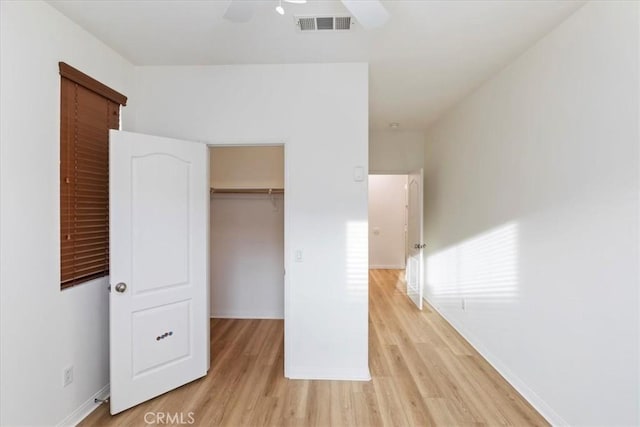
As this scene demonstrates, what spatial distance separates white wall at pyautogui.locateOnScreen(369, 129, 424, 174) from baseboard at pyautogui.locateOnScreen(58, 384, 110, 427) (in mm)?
4086

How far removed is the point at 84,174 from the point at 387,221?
6.24m

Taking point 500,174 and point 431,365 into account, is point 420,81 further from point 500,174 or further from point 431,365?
point 431,365

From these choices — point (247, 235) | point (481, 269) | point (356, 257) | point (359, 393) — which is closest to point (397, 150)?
point (481, 269)

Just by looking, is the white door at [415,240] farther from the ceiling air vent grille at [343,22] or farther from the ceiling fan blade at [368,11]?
the ceiling fan blade at [368,11]

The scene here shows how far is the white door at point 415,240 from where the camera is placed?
4227 millimetres

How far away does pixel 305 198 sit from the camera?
253 cm

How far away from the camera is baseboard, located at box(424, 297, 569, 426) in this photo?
1986 millimetres

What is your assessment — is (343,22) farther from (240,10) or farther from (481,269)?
(481,269)

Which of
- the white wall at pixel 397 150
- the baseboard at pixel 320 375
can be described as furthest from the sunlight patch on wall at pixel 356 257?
the white wall at pixel 397 150

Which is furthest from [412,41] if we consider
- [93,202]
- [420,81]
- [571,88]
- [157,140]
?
[93,202]

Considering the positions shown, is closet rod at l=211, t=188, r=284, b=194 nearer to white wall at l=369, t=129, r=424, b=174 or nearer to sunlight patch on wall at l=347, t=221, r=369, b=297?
sunlight patch on wall at l=347, t=221, r=369, b=297

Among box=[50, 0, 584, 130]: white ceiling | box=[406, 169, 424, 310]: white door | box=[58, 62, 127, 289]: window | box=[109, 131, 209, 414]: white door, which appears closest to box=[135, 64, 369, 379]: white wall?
box=[50, 0, 584, 130]: white ceiling

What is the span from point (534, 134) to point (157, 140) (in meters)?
2.81

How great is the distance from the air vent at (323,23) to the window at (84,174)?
5.01 ft
